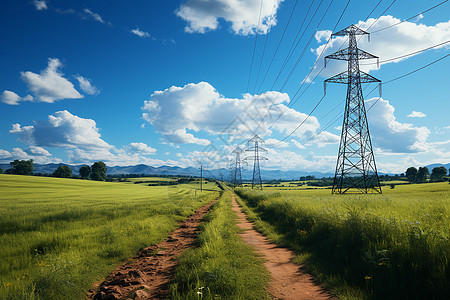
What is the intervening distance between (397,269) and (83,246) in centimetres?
1287

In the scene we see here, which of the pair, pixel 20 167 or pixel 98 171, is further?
pixel 98 171

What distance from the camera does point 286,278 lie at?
7121 mm

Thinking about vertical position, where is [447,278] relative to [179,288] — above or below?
above

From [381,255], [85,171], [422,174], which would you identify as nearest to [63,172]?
[85,171]

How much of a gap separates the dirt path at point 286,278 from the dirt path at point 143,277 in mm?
3413

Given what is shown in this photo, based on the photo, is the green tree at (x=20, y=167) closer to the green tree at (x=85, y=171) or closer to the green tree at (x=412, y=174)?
the green tree at (x=85, y=171)

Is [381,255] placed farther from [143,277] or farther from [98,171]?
[98,171]

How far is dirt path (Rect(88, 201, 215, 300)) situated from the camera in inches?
250

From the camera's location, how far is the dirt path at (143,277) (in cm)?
634

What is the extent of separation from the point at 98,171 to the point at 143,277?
528 ft

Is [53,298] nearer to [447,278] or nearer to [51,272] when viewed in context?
[51,272]

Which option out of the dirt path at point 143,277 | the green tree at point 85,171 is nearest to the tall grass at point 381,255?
the dirt path at point 143,277

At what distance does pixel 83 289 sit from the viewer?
671cm

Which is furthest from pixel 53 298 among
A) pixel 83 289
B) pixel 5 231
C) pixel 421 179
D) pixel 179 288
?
pixel 421 179
